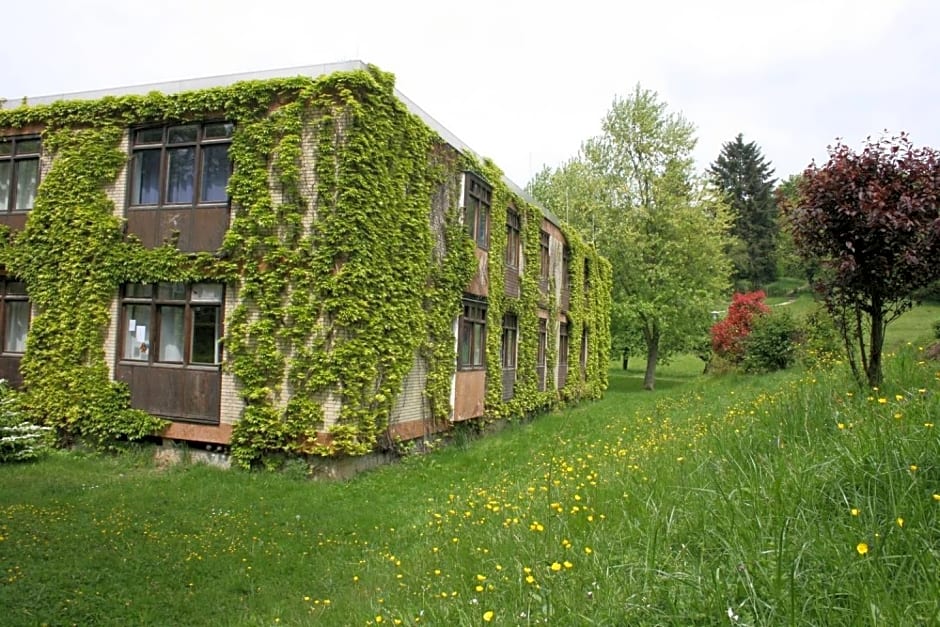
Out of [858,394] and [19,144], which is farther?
[19,144]

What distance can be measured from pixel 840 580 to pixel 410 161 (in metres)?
11.5

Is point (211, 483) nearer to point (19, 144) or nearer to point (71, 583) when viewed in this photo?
point (71, 583)

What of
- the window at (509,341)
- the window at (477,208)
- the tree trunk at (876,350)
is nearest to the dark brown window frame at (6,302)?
the window at (477,208)

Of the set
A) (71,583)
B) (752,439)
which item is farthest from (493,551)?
(71,583)

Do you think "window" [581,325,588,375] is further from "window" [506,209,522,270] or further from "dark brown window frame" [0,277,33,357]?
"dark brown window frame" [0,277,33,357]

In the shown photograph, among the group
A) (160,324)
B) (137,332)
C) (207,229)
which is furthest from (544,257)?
(137,332)

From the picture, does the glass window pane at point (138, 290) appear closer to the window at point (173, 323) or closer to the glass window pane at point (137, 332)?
the window at point (173, 323)

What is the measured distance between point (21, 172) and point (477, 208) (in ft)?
33.3

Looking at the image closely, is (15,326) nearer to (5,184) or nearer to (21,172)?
(5,184)

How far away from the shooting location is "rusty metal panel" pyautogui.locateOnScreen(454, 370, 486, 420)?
16.4 metres

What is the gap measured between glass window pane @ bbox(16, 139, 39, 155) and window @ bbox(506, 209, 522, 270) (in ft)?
37.6

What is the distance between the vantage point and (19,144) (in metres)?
15.3

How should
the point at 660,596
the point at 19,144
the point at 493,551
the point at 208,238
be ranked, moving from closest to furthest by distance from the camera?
the point at 660,596 < the point at 493,551 < the point at 208,238 < the point at 19,144

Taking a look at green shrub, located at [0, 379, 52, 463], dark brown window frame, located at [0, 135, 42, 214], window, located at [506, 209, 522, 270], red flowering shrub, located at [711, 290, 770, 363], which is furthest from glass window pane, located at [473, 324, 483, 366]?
red flowering shrub, located at [711, 290, 770, 363]
